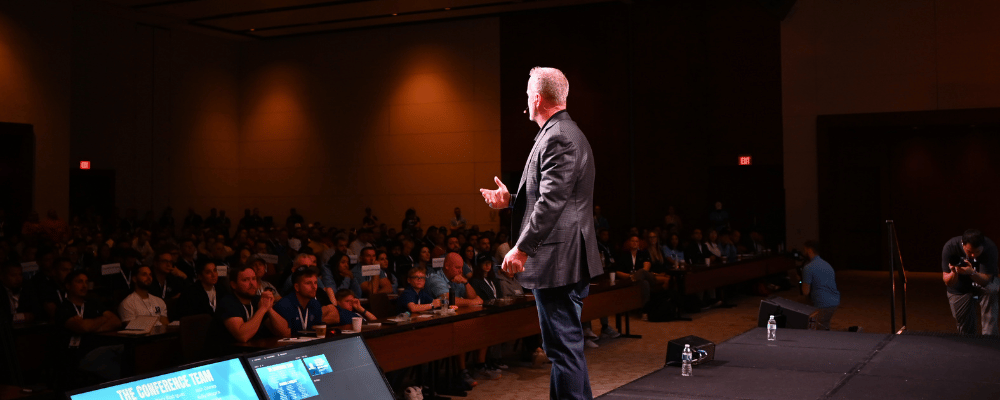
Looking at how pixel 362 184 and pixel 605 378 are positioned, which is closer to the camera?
pixel 605 378

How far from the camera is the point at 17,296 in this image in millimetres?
6160

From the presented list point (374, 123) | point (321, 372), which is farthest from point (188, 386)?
point (374, 123)

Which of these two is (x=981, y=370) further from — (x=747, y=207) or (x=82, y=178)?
(x=82, y=178)

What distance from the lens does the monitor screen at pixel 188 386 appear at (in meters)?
2.04

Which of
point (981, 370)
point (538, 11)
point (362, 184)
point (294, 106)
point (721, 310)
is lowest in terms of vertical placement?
point (721, 310)

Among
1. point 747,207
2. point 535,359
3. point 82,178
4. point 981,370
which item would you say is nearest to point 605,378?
point 535,359

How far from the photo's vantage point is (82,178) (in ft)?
52.1

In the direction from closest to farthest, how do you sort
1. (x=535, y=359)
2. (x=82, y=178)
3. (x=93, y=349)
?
(x=93, y=349) → (x=535, y=359) → (x=82, y=178)

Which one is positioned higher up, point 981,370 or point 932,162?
point 932,162

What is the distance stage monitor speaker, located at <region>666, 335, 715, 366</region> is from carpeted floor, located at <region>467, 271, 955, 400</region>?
1.98 m

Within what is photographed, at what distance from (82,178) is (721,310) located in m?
12.5

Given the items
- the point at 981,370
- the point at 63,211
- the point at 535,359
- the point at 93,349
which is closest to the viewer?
the point at 981,370

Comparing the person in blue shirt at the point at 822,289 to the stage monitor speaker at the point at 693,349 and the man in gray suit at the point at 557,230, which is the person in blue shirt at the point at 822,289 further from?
Result: the man in gray suit at the point at 557,230

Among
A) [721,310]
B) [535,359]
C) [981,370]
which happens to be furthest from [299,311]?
[721,310]
